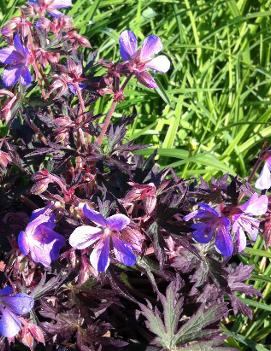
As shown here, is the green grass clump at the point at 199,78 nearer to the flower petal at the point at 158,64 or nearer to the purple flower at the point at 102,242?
the flower petal at the point at 158,64

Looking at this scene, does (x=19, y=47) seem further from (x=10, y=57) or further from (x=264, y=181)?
(x=264, y=181)

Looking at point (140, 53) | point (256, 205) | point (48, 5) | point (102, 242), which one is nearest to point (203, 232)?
point (256, 205)

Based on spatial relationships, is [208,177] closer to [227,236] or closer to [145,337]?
[145,337]

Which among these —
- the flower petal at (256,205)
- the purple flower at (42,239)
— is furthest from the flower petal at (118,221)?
the flower petal at (256,205)

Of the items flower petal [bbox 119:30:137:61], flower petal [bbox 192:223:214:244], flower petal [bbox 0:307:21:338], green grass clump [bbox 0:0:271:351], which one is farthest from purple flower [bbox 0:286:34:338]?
green grass clump [bbox 0:0:271:351]

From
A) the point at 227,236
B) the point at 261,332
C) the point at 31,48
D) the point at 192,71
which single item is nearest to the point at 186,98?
the point at 192,71

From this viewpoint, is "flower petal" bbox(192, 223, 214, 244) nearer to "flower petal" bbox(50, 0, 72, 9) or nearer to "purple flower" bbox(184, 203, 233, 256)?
"purple flower" bbox(184, 203, 233, 256)

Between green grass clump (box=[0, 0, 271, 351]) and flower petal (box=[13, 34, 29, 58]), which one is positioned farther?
green grass clump (box=[0, 0, 271, 351])
